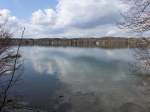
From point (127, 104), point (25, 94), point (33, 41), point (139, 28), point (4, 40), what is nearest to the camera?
point (139, 28)

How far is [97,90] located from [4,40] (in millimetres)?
7640

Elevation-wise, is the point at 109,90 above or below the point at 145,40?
below

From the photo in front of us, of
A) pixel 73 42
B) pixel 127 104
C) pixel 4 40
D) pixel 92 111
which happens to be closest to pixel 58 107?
pixel 92 111

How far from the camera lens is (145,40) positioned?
403 inches

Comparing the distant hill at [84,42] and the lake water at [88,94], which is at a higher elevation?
the distant hill at [84,42]

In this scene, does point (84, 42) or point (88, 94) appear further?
point (84, 42)

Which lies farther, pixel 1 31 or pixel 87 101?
pixel 87 101

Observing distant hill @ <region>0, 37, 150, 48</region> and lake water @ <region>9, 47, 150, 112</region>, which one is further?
distant hill @ <region>0, 37, 150, 48</region>

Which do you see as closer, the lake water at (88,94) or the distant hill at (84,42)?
the lake water at (88,94)

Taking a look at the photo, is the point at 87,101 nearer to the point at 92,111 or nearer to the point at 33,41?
the point at 92,111

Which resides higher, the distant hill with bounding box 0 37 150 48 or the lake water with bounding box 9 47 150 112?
the distant hill with bounding box 0 37 150 48

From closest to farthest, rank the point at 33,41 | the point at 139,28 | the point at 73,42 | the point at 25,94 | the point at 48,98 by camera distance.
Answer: the point at 139,28, the point at 48,98, the point at 25,94, the point at 73,42, the point at 33,41

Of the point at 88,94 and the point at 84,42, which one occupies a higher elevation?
the point at 84,42

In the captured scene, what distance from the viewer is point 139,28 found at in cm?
845
